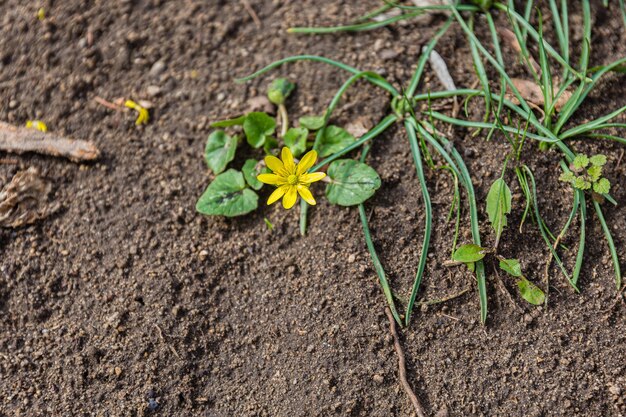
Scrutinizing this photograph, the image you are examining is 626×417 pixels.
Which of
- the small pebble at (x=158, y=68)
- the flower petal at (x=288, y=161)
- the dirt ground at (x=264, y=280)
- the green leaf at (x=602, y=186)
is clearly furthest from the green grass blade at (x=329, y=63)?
the green leaf at (x=602, y=186)

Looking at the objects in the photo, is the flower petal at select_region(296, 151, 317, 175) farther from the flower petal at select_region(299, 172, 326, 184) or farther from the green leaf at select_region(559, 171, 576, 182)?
the green leaf at select_region(559, 171, 576, 182)

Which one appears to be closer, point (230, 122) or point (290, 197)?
point (290, 197)

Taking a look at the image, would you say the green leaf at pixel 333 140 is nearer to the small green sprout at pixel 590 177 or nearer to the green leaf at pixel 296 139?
the green leaf at pixel 296 139

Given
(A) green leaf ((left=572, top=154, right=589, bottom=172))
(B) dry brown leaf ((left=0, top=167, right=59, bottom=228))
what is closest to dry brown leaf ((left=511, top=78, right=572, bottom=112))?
(A) green leaf ((left=572, top=154, right=589, bottom=172))

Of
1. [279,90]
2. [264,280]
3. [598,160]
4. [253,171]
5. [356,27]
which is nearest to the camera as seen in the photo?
[598,160]

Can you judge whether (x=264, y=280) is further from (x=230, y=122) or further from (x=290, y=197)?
(x=230, y=122)

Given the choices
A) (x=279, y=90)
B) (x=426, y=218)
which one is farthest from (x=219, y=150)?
(x=426, y=218)

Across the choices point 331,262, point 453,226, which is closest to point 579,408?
point 453,226

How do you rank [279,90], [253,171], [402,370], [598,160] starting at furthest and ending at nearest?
[279,90] < [253,171] < [598,160] < [402,370]
